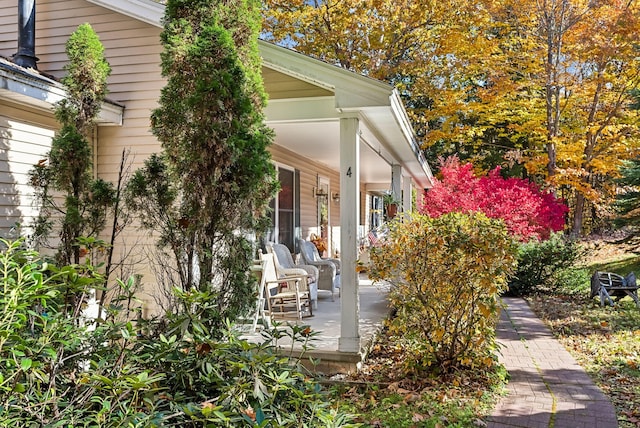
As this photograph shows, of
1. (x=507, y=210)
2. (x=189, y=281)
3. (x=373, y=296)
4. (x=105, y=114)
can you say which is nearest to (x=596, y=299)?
(x=507, y=210)

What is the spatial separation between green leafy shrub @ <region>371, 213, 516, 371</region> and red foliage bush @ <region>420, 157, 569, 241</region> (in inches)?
224

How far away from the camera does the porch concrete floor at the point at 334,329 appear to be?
16.3ft

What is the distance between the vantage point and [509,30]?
590 inches

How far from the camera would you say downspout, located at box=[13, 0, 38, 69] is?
19.0 feet

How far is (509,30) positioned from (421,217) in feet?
41.6

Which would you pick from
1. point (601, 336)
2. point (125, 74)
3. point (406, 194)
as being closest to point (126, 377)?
point (125, 74)

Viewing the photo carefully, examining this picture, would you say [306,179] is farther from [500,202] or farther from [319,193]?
[500,202]

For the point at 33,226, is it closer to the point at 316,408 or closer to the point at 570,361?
the point at 316,408

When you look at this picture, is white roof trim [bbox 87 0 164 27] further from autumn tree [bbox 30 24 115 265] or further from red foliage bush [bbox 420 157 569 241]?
red foliage bush [bbox 420 157 569 241]

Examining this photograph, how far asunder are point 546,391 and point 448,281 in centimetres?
132

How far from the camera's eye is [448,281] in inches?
178

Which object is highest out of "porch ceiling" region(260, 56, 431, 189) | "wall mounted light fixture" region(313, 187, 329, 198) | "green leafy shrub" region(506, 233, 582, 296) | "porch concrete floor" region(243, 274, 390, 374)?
"porch ceiling" region(260, 56, 431, 189)

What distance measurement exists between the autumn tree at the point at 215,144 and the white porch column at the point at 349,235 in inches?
43.7

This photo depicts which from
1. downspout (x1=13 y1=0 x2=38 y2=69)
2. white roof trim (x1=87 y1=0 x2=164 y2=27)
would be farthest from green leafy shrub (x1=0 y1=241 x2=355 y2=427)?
downspout (x1=13 y1=0 x2=38 y2=69)
